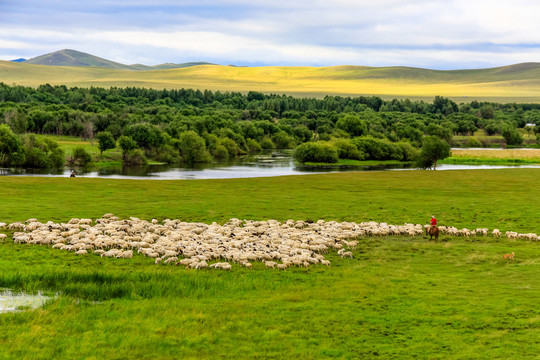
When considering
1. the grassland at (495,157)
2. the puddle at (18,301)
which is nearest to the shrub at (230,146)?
the grassland at (495,157)

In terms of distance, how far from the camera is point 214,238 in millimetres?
27422

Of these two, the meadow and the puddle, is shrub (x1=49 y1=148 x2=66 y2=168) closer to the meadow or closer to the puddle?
the meadow

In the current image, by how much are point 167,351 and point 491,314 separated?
31.3 feet

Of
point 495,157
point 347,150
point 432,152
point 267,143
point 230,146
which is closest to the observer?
point 432,152

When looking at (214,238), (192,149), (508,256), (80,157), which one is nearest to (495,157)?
(192,149)

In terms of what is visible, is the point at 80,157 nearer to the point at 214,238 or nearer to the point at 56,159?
the point at 56,159

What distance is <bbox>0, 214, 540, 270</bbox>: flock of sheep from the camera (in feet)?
79.6

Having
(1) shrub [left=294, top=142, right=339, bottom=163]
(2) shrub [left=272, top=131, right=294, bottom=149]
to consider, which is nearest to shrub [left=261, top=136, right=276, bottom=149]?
(2) shrub [left=272, top=131, right=294, bottom=149]

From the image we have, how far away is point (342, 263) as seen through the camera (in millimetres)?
24609

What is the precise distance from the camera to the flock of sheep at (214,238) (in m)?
24.2

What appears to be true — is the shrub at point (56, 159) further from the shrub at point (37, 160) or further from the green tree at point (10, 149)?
the green tree at point (10, 149)

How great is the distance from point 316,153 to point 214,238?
11200 centimetres

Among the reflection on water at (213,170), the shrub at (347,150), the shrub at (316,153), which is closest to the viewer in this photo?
the reflection on water at (213,170)

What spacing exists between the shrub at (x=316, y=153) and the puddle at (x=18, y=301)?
393 ft
